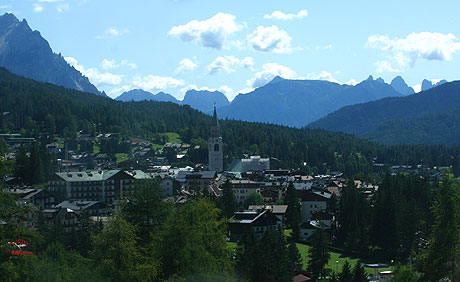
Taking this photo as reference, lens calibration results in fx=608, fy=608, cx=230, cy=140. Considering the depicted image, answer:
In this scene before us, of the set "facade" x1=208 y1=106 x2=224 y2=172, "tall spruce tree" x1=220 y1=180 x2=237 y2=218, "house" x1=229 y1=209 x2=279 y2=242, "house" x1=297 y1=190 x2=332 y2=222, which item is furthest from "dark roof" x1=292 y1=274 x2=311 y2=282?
"facade" x1=208 y1=106 x2=224 y2=172

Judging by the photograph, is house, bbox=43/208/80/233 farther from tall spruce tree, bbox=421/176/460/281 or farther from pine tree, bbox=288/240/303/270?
tall spruce tree, bbox=421/176/460/281

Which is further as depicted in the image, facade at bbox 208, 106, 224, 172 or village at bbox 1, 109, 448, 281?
facade at bbox 208, 106, 224, 172

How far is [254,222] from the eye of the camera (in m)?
71.6

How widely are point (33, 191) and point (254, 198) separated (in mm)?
32322

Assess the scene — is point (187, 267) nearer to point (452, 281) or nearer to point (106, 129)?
point (452, 281)

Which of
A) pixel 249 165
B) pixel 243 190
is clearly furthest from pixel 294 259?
pixel 249 165

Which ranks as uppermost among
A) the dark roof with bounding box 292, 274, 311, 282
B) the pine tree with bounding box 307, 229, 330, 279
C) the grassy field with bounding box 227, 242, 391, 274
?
the pine tree with bounding box 307, 229, 330, 279

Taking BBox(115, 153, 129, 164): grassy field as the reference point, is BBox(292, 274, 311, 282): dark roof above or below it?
below

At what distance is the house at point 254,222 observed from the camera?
228ft

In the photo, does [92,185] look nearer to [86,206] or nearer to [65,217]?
[86,206]

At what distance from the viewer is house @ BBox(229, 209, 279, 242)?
69588 millimetres

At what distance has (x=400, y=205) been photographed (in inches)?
2692

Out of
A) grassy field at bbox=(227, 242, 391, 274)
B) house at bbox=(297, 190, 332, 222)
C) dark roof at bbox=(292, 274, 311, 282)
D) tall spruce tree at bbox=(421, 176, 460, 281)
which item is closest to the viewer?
tall spruce tree at bbox=(421, 176, 460, 281)

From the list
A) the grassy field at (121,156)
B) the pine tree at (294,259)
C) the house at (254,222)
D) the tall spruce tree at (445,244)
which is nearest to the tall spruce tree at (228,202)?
the house at (254,222)
